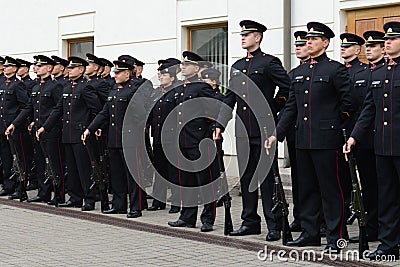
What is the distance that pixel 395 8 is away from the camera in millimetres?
11477

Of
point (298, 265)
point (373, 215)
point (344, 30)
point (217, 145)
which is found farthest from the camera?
point (344, 30)

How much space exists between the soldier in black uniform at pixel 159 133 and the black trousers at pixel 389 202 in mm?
3235

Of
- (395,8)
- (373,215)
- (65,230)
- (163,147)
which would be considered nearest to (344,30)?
(395,8)

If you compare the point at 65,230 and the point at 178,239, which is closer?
the point at 178,239

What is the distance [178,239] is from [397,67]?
2934 mm

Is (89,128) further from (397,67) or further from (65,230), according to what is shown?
(397,67)

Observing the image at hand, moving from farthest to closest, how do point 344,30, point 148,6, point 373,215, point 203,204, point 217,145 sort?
point 148,6, point 344,30, point 203,204, point 217,145, point 373,215

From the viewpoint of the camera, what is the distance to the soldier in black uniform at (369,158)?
27.7 ft

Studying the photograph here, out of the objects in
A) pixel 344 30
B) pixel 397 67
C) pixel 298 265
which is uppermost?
pixel 344 30

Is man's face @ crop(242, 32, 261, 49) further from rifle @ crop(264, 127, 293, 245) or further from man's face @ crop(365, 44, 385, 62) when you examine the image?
rifle @ crop(264, 127, 293, 245)

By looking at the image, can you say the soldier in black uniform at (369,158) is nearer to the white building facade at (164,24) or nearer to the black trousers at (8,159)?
the white building facade at (164,24)

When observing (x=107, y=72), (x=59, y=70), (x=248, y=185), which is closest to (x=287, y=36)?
(x=107, y=72)

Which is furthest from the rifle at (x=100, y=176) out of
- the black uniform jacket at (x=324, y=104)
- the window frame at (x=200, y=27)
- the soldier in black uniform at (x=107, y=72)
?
the window frame at (x=200, y=27)

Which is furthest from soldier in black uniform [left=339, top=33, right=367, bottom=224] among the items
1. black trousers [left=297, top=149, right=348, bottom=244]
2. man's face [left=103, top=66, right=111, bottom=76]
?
man's face [left=103, top=66, right=111, bottom=76]
